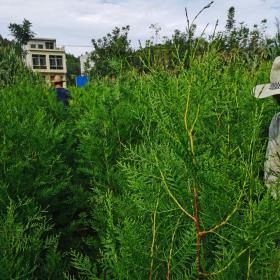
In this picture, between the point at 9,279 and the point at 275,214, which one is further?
the point at 9,279

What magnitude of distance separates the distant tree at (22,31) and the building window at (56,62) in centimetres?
739

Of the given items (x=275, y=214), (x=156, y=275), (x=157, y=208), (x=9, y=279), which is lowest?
(x=9, y=279)

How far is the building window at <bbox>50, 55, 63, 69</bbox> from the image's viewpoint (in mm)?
86625

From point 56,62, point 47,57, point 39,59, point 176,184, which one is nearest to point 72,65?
point 56,62

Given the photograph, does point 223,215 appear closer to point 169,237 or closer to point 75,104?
point 169,237

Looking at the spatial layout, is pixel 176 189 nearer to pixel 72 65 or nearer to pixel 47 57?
pixel 47 57

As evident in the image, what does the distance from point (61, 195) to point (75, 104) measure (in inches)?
119

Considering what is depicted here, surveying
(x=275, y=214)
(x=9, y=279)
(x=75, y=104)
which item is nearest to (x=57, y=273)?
(x=9, y=279)

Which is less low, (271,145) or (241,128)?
(241,128)

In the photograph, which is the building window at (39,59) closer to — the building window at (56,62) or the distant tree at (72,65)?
the building window at (56,62)

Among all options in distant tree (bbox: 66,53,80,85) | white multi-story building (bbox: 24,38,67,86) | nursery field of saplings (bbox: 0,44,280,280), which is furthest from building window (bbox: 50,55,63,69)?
nursery field of saplings (bbox: 0,44,280,280)

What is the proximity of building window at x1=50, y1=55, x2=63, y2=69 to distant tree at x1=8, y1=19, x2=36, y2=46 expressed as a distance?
7.39m

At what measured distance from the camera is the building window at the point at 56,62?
8662 centimetres

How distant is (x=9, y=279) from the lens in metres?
2.02
